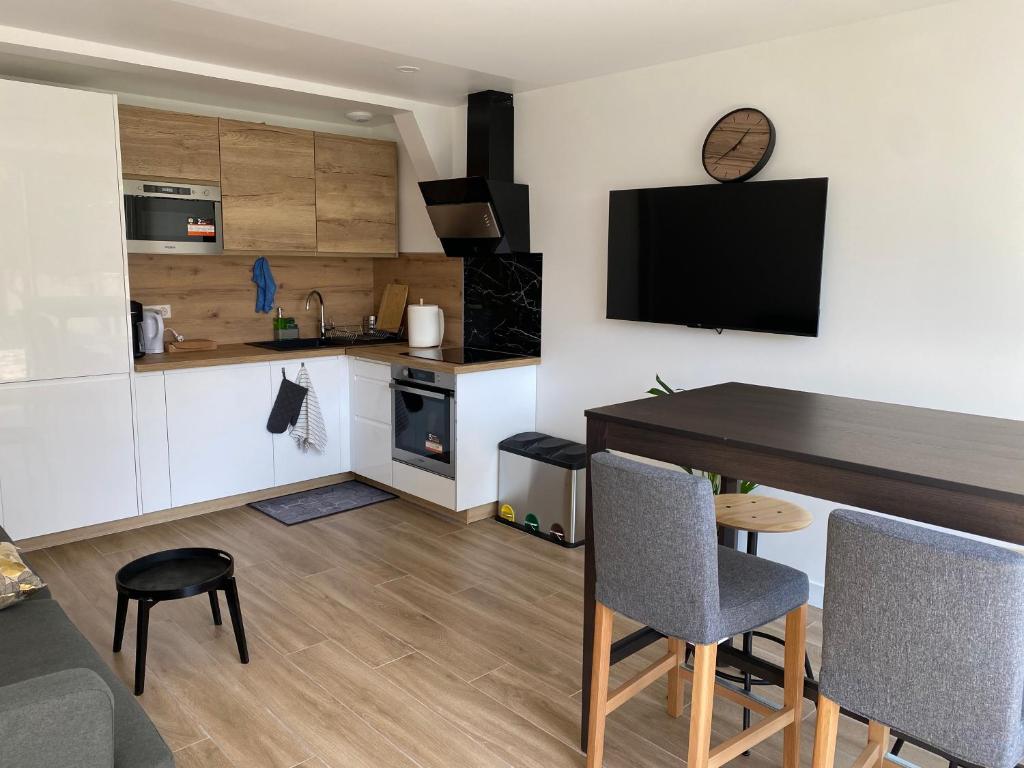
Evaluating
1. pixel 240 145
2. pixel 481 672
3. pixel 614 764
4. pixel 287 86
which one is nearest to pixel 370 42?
pixel 287 86

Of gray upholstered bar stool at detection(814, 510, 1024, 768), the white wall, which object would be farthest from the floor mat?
gray upholstered bar stool at detection(814, 510, 1024, 768)

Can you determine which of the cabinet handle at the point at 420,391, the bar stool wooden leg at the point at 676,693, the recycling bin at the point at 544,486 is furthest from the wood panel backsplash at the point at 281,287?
the bar stool wooden leg at the point at 676,693

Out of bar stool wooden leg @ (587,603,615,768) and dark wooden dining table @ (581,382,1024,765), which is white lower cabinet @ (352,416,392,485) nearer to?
dark wooden dining table @ (581,382,1024,765)

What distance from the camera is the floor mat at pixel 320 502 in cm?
450

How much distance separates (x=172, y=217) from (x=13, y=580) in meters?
2.66

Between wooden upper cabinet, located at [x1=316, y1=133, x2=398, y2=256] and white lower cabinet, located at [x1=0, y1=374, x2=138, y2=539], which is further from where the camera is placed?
wooden upper cabinet, located at [x1=316, y1=133, x2=398, y2=256]

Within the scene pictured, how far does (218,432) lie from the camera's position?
440cm

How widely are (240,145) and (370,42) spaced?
1619 mm

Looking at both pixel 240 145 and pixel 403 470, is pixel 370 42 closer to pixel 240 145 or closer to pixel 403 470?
pixel 240 145

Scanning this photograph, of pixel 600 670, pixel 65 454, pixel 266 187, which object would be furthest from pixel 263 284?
pixel 600 670

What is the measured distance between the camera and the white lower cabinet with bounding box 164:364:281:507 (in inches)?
167

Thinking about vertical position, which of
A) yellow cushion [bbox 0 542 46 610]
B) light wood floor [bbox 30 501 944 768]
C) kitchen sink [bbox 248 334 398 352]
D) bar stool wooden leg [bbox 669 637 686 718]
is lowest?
light wood floor [bbox 30 501 944 768]

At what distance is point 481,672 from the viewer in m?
2.85

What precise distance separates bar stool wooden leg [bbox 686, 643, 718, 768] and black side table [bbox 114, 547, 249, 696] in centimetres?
165
